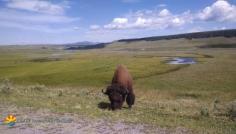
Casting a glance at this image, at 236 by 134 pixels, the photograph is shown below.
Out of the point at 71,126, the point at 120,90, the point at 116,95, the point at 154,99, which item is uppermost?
the point at 120,90

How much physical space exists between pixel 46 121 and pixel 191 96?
17299 millimetres

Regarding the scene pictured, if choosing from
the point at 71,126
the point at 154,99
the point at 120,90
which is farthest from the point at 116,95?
the point at 154,99

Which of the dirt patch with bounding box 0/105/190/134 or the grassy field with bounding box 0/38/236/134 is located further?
the grassy field with bounding box 0/38/236/134

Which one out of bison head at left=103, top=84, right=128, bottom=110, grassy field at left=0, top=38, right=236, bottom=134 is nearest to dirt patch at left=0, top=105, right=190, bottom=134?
grassy field at left=0, top=38, right=236, bottom=134

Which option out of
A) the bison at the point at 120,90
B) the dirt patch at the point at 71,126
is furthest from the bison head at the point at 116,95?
the dirt patch at the point at 71,126

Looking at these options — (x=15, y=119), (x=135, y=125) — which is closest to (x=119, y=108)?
(x=135, y=125)

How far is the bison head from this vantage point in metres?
13.8

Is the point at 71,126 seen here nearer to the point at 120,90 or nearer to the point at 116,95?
the point at 116,95

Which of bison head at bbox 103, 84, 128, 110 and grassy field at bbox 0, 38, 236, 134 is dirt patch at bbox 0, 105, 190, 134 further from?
bison head at bbox 103, 84, 128, 110

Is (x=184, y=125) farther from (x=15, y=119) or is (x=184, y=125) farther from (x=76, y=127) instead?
(x=15, y=119)

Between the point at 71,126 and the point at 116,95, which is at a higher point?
the point at 116,95

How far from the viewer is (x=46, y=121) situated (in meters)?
10.8

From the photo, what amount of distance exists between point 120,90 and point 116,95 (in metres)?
0.37

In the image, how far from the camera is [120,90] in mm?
14094
